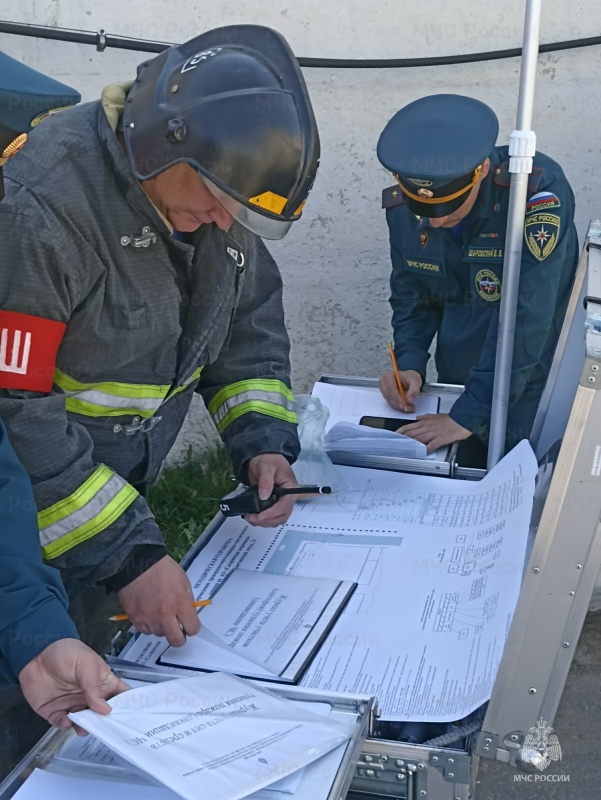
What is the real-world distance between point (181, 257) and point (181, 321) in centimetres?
12

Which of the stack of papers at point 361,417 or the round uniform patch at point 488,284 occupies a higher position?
the round uniform patch at point 488,284

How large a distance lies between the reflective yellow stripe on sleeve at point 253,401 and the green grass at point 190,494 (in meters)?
1.47

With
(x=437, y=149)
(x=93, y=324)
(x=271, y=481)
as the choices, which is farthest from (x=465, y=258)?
(x=93, y=324)

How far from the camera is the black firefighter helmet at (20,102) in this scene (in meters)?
1.29

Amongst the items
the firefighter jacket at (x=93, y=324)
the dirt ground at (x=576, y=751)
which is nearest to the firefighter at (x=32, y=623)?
the firefighter jacket at (x=93, y=324)

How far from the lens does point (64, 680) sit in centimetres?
113

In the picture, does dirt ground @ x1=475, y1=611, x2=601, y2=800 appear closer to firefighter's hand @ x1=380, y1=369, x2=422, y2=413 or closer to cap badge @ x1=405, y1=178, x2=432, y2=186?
firefighter's hand @ x1=380, y1=369, x2=422, y2=413

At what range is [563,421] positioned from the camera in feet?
4.94

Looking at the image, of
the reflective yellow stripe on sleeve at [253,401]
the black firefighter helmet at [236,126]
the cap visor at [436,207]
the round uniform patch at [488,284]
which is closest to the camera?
the black firefighter helmet at [236,126]

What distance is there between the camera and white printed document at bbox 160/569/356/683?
1328mm

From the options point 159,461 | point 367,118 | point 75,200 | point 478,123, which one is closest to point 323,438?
point 159,461

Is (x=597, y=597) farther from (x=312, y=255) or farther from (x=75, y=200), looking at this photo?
(x=75, y=200)

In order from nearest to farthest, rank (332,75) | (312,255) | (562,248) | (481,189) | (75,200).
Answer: (75,200), (562,248), (481,189), (332,75), (312,255)

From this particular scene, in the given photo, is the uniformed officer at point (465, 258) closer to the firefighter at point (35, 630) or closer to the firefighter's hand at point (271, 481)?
the firefighter's hand at point (271, 481)
